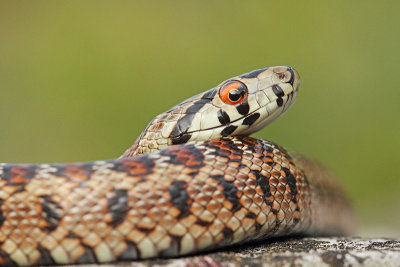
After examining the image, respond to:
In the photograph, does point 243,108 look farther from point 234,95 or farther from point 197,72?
point 197,72

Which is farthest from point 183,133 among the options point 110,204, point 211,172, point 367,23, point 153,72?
point 367,23

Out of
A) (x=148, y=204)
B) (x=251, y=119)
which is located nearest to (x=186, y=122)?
(x=251, y=119)

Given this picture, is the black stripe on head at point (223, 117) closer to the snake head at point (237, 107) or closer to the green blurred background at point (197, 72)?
the snake head at point (237, 107)

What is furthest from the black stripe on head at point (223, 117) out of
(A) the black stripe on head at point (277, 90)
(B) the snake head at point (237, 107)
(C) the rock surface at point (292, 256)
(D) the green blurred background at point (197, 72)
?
(D) the green blurred background at point (197, 72)

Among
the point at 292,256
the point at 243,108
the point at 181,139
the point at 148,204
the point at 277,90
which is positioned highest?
the point at 277,90

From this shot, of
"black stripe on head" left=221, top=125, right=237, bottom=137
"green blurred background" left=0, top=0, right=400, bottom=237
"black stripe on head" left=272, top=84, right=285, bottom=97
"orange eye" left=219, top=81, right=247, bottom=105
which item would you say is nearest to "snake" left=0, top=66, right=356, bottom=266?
"black stripe on head" left=221, top=125, right=237, bottom=137
